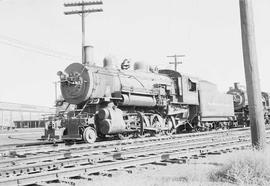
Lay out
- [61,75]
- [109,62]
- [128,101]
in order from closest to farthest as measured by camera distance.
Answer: [61,75]
[128,101]
[109,62]

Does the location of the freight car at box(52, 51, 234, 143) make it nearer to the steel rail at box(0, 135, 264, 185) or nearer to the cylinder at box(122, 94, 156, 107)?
the cylinder at box(122, 94, 156, 107)

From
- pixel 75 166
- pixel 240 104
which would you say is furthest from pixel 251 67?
pixel 240 104

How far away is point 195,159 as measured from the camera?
32.0 feet

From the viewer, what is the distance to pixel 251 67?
8.16 metres

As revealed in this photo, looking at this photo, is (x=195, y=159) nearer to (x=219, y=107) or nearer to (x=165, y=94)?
(x=165, y=94)

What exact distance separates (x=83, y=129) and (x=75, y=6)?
16666mm

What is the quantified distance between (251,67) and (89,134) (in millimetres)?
8212

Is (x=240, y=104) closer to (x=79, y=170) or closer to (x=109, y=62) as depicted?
(x=109, y=62)

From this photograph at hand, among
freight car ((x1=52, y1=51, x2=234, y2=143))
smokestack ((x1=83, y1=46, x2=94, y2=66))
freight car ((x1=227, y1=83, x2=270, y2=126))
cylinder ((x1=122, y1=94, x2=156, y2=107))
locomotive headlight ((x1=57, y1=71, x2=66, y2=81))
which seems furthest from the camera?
freight car ((x1=227, y1=83, x2=270, y2=126))

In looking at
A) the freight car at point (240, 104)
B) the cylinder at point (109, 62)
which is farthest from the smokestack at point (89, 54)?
the freight car at point (240, 104)

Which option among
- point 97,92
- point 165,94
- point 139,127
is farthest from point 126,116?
point 165,94

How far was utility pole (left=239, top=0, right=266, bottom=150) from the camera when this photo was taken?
8172 millimetres

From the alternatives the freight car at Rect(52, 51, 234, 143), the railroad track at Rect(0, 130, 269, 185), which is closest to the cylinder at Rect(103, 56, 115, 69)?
the freight car at Rect(52, 51, 234, 143)

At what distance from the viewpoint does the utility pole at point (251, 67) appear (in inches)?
322
